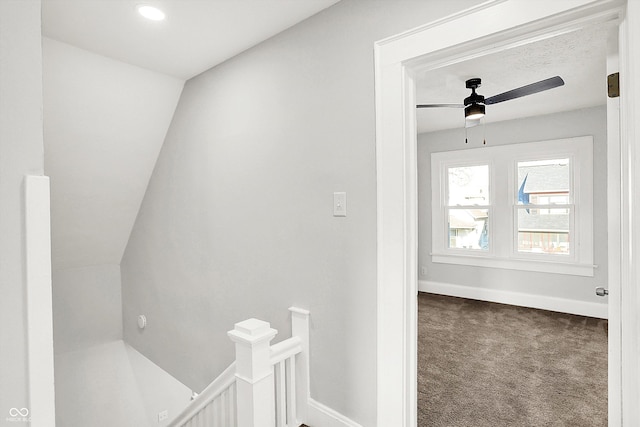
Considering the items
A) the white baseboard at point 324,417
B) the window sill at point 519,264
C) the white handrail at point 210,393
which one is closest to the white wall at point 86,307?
the white handrail at point 210,393

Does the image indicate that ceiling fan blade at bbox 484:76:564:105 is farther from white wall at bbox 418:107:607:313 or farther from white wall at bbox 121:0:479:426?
white wall at bbox 418:107:607:313

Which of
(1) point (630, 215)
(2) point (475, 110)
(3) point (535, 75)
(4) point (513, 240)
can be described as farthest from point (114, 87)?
(4) point (513, 240)

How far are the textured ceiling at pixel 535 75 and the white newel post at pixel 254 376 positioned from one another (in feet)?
5.17

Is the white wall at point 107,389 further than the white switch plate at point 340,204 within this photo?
Yes

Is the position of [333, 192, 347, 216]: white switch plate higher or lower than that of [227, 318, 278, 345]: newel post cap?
higher

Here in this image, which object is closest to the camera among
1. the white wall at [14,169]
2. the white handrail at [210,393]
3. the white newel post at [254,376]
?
the white wall at [14,169]

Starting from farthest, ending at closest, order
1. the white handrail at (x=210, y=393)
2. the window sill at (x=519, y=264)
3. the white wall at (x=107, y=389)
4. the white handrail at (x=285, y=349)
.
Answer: the window sill at (x=519, y=264) → the white wall at (x=107, y=389) → the white handrail at (x=210, y=393) → the white handrail at (x=285, y=349)

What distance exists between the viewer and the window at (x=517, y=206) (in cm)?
414

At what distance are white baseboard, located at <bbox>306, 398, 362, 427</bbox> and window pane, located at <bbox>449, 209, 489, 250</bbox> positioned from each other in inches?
147

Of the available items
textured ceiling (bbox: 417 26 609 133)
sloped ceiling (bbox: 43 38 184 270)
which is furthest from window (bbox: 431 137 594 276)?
sloped ceiling (bbox: 43 38 184 270)

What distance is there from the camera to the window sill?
4.12 m

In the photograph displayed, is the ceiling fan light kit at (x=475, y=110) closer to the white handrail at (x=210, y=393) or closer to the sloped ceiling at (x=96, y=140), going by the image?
the sloped ceiling at (x=96, y=140)

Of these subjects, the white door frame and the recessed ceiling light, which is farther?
the recessed ceiling light

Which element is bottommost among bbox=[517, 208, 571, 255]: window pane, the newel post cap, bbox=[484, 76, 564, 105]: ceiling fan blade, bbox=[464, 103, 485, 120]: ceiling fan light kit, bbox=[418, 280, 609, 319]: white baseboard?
bbox=[418, 280, 609, 319]: white baseboard
